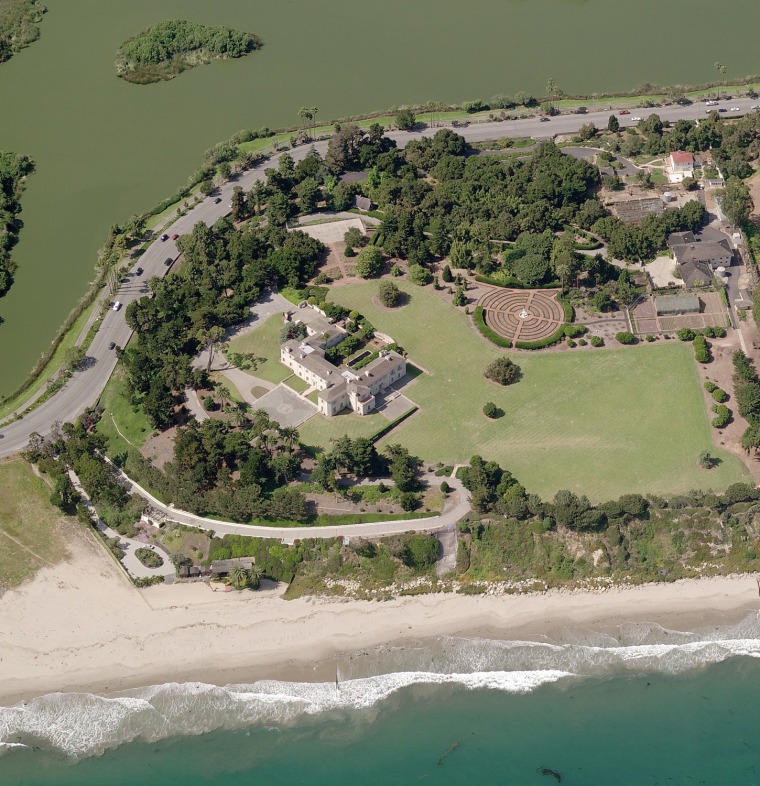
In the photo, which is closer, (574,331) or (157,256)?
(574,331)

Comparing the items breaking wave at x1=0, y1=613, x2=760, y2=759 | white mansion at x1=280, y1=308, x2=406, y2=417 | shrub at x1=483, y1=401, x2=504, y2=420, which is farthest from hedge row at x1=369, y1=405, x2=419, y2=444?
breaking wave at x1=0, y1=613, x2=760, y2=759

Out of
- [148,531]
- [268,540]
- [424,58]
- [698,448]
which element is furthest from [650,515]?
[424,58]

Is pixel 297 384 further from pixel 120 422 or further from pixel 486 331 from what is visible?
pixel 486 331

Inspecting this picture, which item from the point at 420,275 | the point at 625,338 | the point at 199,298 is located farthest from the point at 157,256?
the point at 625,338

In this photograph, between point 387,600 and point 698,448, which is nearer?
point 387,600

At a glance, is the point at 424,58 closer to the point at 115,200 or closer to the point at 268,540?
the point at 115,200

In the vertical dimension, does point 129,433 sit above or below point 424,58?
below

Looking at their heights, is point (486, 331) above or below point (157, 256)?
below
